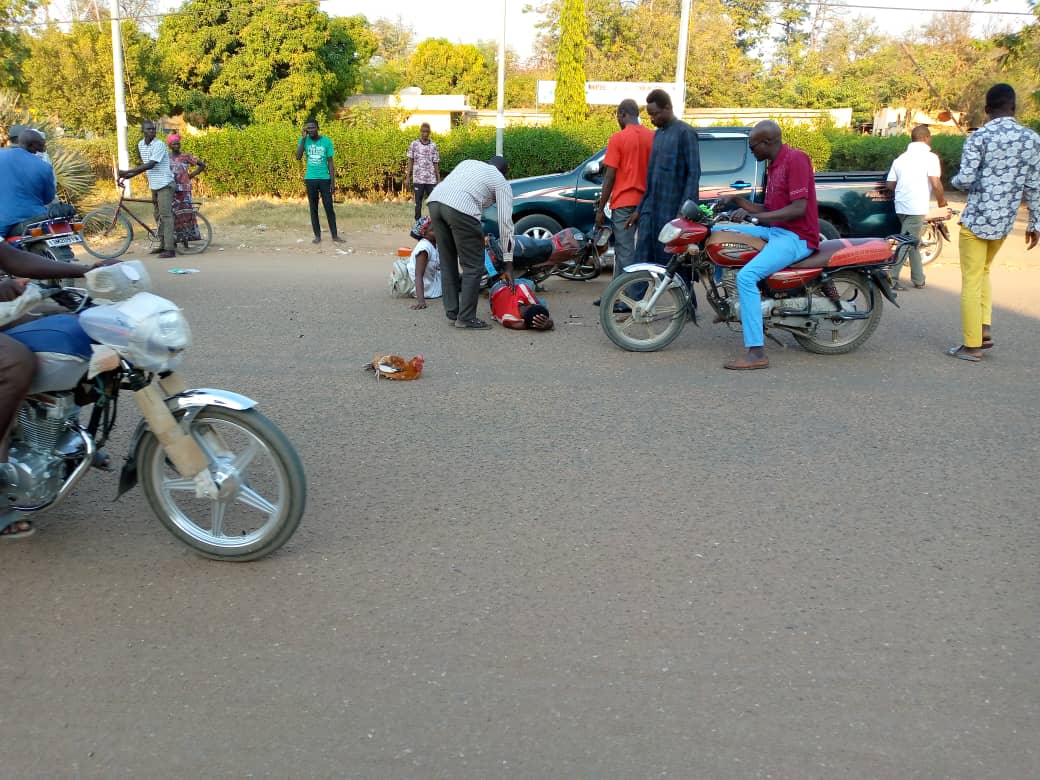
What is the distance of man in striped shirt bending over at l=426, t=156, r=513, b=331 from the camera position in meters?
8.15

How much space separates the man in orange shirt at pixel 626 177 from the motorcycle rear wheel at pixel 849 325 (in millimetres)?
2093

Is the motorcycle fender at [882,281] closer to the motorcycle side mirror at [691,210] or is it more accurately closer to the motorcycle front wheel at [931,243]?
the motorcycle side mirror at [691,210]

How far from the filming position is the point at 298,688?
3.05 metres

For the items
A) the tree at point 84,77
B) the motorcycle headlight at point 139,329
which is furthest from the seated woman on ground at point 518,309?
the tree at point 84,77

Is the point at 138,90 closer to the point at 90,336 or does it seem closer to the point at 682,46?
the point at 682,46

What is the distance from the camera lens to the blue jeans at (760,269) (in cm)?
715

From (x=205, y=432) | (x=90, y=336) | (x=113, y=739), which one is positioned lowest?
(x=113, y=739)

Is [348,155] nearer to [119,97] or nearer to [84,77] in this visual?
[119,97]

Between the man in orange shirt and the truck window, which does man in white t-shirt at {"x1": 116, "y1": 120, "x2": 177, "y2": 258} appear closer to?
the man in orange shirt

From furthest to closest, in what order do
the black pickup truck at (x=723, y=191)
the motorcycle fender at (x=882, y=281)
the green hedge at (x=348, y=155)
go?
the green hedge at (x=348, y=155) → the black pickup truck at (x=723, y=191) → the motorcycle fender at (x=882, y=281)

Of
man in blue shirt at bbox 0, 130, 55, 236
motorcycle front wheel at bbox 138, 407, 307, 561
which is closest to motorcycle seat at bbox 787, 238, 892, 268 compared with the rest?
motorcycle front wheel at bbox 138, 407, 307, 561

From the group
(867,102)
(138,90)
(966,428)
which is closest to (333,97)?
(138,90)

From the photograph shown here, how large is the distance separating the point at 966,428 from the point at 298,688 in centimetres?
448

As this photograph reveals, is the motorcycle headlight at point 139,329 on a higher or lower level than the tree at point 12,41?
lower
